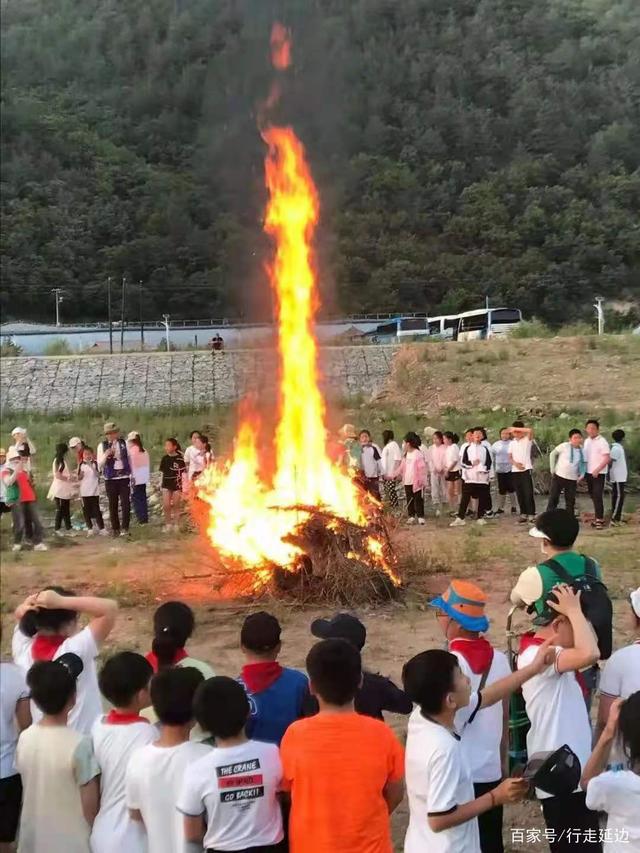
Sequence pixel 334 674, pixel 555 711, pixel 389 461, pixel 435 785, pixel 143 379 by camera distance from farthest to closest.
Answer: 1. pixel 143 379
2. pixel 389 461
3. pixel 555 711
4. pixel 334 674
5. pixel 435 785

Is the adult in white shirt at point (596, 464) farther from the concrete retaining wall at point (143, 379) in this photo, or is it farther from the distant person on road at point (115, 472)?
the concrete retaining wall at point (143, 379)

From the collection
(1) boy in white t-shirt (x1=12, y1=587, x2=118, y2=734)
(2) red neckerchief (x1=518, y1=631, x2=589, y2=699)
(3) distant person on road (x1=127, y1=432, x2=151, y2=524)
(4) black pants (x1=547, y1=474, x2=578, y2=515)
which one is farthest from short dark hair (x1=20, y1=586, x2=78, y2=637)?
(4) black pants (x1=547, y1=474, x2=578, y2=515)

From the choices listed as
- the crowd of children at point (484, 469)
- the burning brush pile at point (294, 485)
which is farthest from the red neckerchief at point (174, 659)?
the crowd of children at point (484, 469)

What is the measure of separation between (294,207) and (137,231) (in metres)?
49.5

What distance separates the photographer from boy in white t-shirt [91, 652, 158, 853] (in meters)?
2.73

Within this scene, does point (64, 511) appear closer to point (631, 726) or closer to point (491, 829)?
point (491, 829)

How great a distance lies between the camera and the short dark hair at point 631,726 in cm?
234

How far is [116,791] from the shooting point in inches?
109

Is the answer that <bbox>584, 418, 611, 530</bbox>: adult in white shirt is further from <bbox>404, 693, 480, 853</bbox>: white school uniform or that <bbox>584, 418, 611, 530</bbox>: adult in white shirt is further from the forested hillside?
the forested hillside

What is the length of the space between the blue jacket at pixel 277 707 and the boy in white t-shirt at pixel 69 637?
0.69m

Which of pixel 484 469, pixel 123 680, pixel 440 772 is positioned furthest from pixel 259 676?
pixel 484 469

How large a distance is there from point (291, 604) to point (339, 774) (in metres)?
5.41

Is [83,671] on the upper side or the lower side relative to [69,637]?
lower

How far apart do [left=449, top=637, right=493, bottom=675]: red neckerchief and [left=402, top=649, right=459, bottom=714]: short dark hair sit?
491 mm
